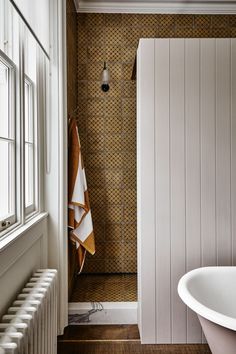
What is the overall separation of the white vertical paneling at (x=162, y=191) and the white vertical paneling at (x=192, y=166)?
0.14 m

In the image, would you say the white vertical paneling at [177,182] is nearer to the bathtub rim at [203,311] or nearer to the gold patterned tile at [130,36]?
the bathtub rim at [203,311]

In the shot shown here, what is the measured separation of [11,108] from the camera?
1813mm

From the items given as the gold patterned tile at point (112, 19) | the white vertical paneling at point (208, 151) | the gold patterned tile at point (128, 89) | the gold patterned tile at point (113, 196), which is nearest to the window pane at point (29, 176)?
the white vertical paneling at point (208, 151)

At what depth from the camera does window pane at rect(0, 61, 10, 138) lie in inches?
67.5

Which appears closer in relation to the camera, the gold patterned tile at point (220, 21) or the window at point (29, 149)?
the window at point (29, 149)

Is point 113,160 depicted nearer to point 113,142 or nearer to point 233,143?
point 113,142

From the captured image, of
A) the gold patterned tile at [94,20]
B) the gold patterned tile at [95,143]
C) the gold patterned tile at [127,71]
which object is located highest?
the gold patterned tile at [94,20]

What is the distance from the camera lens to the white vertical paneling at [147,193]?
2.42m

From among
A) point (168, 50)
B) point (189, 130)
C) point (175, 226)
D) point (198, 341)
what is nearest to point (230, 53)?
point (168, 50)

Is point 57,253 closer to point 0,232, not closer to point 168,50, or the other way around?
point 0,232

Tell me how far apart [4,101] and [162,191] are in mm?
1247

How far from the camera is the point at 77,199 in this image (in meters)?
2.63

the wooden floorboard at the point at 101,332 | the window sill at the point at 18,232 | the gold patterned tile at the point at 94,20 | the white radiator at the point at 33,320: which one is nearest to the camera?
the white radiator at the point at 33,320

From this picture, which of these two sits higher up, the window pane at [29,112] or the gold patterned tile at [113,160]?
the window pane at [29,112]
